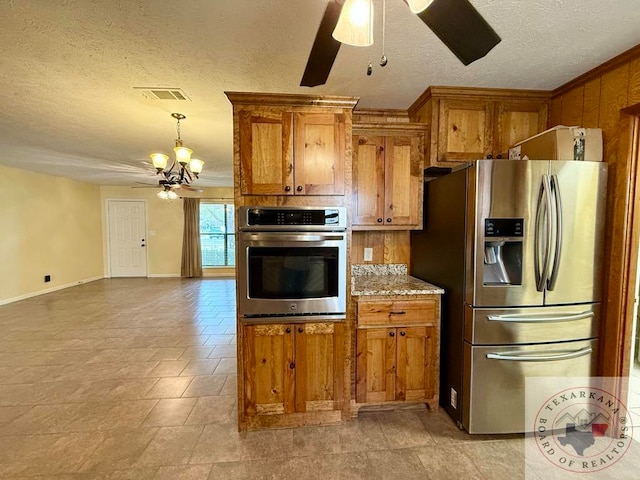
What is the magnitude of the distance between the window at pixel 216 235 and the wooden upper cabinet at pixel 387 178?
19.3 ft

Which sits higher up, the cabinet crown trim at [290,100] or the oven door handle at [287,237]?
the cabinet crown trim at [290,100]

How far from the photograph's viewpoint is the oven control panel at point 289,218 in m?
1.89

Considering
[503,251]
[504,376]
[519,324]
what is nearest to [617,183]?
[503,251]

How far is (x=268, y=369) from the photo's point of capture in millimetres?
1966

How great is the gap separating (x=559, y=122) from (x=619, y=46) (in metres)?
0.63

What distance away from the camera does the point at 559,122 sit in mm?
2287

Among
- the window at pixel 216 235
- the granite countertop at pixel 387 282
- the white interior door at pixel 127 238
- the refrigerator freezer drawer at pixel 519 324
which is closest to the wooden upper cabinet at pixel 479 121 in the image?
the granite countertop at pixel 387 282

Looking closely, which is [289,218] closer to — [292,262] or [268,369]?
[292,262]

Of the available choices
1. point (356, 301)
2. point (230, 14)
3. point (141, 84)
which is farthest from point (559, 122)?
point (141, 84)

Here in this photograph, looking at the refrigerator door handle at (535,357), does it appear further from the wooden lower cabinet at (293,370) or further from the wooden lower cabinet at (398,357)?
the wooden lower cabinet at (293,370)

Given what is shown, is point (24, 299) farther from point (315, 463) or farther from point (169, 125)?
point (315, 463)

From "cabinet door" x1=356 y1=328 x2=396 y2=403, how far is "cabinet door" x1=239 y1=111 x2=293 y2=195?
1234mm

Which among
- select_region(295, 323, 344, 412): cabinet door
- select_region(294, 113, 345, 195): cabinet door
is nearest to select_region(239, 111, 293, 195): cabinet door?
select_region(294, 113, 345, 195): cabinet door

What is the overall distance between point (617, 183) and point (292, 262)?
224cm
